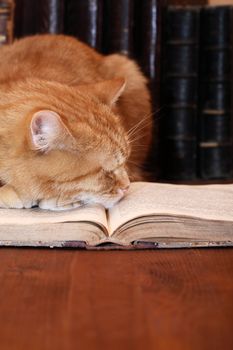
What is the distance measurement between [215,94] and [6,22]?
3.20 feet

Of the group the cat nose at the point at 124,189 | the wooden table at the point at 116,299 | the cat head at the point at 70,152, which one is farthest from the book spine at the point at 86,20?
the wooden table at the point at 116,299

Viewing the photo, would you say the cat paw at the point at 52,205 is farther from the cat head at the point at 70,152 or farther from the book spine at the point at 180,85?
the book spine at the point at 180,85

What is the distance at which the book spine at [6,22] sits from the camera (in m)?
2.77

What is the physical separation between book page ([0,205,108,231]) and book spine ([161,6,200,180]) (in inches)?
55.0

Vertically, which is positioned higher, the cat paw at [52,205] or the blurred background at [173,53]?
the blurred background at [173,53]

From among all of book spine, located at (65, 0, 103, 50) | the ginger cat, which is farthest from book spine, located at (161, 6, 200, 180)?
the ginger cat

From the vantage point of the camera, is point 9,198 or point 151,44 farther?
point 151,44

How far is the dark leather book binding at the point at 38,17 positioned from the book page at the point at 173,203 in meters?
1.32

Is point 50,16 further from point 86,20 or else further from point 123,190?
point 123,190

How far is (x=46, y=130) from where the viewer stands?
137 cm

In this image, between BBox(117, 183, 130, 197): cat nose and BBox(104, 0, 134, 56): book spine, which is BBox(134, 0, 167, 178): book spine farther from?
BBox(117, 183, 130, 197): cat nose

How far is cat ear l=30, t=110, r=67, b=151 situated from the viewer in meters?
1.33

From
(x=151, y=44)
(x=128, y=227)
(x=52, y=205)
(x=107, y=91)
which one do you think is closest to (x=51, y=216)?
(x=52, y=205)

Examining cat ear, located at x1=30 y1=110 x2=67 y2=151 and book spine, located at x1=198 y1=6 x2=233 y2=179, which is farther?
book spine, located at x1=198 y1=6 x2=233 y2=179
